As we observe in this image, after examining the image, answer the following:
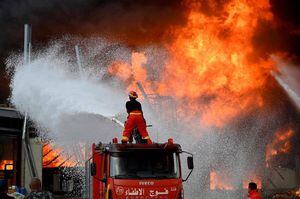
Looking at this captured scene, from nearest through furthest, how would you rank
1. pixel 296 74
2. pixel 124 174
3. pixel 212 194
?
pixel 124 174
pixel 212 194
pixel 296 74


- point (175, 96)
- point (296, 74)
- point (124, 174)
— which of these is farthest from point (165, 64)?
point (124, 174)

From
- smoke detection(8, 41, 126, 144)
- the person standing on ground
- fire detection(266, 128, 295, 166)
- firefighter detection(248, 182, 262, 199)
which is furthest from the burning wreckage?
the person standing on ground

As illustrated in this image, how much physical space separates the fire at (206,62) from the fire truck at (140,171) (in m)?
12.7

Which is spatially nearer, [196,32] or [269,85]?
[196,32]

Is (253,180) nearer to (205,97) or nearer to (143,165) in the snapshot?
(205,97)

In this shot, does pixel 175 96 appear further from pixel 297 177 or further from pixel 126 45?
pixel 297 177

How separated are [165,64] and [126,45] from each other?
2.35 m

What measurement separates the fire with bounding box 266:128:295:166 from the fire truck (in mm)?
21513

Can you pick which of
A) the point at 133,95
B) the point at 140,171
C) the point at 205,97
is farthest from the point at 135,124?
the point at 205,97

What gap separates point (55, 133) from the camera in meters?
18.8

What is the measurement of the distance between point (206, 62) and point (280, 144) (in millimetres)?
12233

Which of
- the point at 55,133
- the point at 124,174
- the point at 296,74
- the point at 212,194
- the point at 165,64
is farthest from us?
the point at 296,74

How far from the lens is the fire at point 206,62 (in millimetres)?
22469

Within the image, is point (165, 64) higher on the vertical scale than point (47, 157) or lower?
higher
